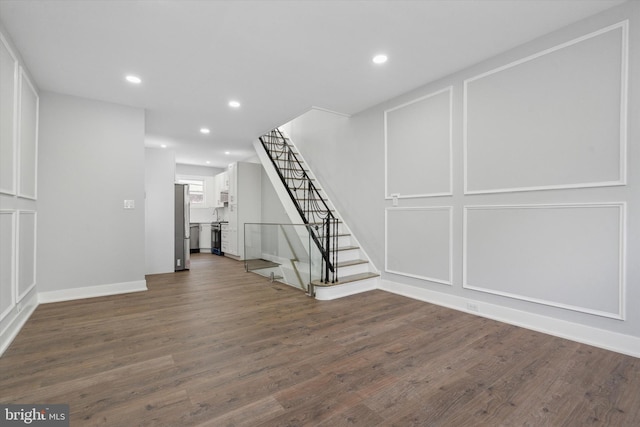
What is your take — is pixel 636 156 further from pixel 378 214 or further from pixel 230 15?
pixel 230 15

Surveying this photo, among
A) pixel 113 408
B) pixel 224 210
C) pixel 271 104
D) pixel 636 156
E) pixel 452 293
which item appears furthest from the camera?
pixel 224 210

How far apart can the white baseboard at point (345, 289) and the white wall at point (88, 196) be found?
9.22 feet

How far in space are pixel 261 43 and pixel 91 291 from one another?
3.99 meters

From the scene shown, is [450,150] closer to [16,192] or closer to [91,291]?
[16,192]

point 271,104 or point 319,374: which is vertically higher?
point 271,104

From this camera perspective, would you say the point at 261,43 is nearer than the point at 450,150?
Yes

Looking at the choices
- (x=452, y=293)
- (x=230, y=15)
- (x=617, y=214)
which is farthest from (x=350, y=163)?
(x=617, y=214)

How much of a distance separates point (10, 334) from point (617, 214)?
211 inches

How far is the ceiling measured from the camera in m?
2.36

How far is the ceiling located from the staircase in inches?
74.3

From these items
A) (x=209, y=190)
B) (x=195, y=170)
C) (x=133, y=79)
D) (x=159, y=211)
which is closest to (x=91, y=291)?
(x=159, y=211)

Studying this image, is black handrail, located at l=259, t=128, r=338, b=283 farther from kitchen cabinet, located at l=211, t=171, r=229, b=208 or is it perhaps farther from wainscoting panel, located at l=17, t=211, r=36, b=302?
wainscoting panel, located at l=17, t=211, r=36, b=302

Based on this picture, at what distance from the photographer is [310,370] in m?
2.04

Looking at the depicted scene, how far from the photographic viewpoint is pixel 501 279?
9.95 feet
